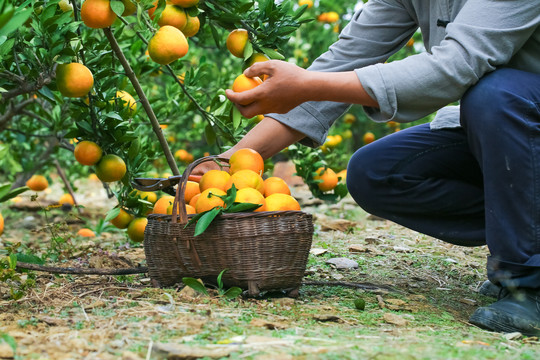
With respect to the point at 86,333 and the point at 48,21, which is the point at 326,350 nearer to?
the point at 86,333

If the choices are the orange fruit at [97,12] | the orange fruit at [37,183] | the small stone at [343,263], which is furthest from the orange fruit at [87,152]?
the orange fruit at [37,183]

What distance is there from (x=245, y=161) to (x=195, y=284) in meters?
0.39

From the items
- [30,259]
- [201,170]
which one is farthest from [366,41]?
[30,259]

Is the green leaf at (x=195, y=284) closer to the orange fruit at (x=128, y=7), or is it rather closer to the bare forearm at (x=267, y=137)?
the bare forearm at (x=267, y=137)

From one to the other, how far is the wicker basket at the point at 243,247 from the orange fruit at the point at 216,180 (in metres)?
0.09

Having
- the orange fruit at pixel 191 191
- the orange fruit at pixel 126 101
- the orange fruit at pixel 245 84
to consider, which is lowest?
the orange fruit at pixel 191 191

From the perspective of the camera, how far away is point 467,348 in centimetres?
137

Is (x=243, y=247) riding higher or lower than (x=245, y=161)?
lower

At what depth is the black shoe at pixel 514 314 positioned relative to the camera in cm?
160

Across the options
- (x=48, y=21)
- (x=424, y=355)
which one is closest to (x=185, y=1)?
(x=48, y=21)

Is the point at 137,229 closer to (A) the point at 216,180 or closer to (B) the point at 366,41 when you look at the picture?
(A) the point at 216,180

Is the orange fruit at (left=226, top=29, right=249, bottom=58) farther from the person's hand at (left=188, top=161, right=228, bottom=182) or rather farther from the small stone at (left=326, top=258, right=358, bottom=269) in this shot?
the small stone at (left=326, top=258, right=358, bottom=269)

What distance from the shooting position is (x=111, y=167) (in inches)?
85.7

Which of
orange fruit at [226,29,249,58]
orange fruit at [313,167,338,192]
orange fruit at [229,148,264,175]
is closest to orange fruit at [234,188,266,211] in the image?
orange fruit at [229,148,264,175]
